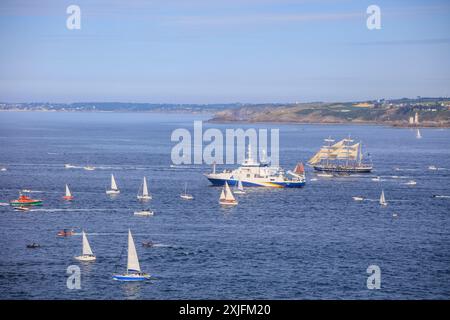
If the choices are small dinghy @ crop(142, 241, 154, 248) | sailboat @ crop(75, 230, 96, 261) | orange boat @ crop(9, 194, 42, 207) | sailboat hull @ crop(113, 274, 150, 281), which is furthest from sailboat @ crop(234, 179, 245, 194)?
sailboat hull @ crop(113, 274, 150, 281)

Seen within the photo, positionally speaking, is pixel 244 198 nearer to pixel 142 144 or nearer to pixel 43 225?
pixel 43 225

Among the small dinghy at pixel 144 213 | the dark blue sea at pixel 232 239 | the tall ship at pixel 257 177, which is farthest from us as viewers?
the tall ship at pixel 257 177

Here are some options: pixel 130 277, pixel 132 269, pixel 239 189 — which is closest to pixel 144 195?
pixel 239 189

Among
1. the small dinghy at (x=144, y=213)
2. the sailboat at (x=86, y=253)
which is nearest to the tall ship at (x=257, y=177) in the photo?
the small dinghy at (x=144, y=213)

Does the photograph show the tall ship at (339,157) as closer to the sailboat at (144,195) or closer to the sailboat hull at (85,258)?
the sailboat at (144,195)

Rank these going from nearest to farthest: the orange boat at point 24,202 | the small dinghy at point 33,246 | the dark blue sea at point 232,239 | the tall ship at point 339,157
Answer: the dark blue sea at point 232,239, the small dinghy at point 33,246, the orange boat at point 24,202, the tall ship at point 339,157
